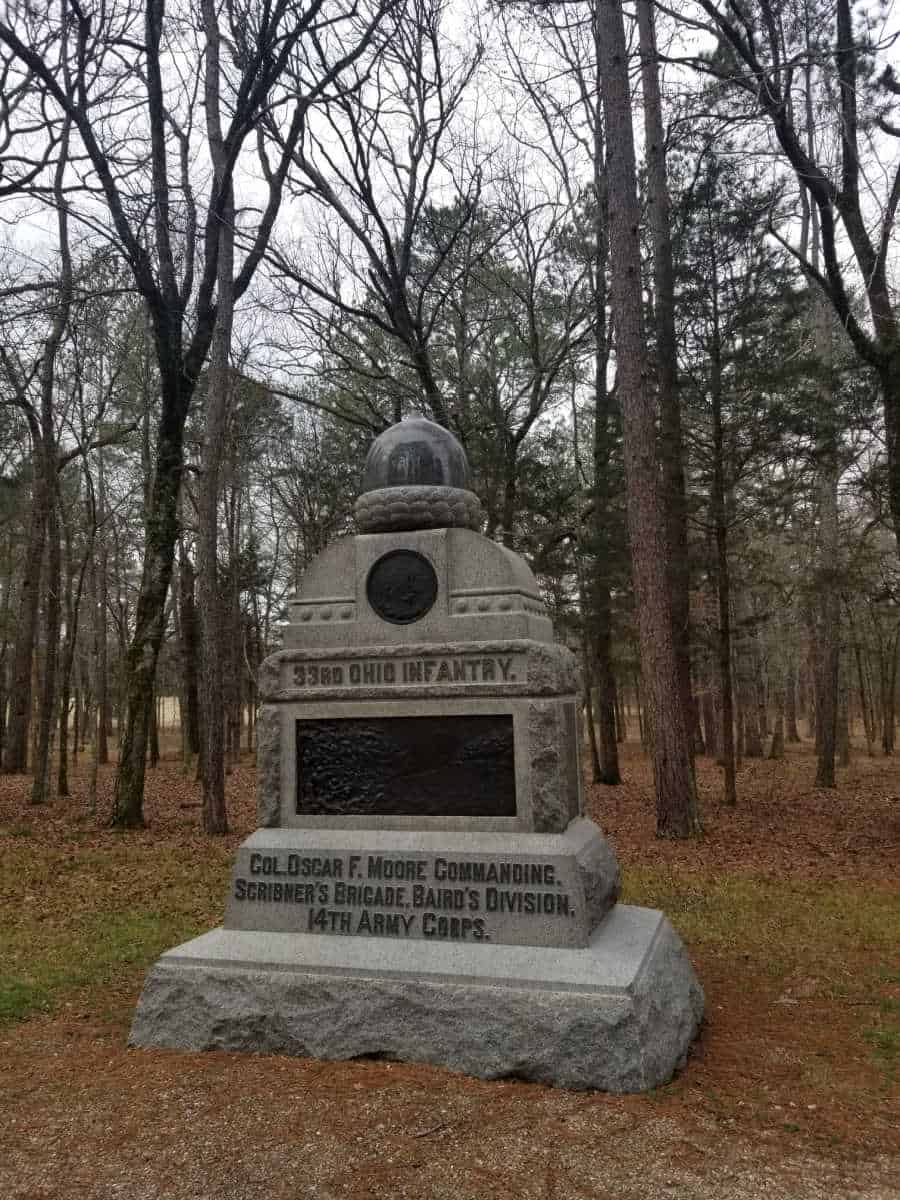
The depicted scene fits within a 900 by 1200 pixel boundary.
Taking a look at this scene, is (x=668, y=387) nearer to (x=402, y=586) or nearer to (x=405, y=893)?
(x=402, y=586)

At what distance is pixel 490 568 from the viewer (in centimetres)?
523

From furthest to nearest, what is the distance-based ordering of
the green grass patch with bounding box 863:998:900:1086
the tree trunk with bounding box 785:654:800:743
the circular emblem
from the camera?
the tree trunk with bounding box 785:654:800:743
the circular emblem
the green grass patch with bounding box 863:998:900:1086

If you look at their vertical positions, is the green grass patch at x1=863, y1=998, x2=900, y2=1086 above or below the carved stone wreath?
below

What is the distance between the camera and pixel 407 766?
5207 mm

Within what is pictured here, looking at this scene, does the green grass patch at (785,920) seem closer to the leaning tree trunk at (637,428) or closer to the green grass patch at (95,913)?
the leaning tree trunk at (637,428)

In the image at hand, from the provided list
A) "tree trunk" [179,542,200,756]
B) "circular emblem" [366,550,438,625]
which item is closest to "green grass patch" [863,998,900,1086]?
"circular emblem" [366,550,438,625]

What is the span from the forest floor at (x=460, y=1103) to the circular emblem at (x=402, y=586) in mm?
2418

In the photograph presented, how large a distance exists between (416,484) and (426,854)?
2208 mm

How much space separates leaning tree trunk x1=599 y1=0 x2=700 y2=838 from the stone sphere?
612cm

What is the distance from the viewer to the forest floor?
3.32 m

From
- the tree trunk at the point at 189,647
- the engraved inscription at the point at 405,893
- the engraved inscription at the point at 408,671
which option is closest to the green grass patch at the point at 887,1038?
the engraved inscription at the point at 405,893

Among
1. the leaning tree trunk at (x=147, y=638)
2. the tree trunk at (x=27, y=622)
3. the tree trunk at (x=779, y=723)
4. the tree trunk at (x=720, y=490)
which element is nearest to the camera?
the leaning tree trunk at (x=147, y=638)

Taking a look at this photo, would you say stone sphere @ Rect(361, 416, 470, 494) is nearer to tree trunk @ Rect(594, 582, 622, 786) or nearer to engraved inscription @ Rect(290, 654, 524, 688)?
engraved inscription @ Rect(290, 654, 524, 688)

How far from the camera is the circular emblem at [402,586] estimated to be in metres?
5.30
